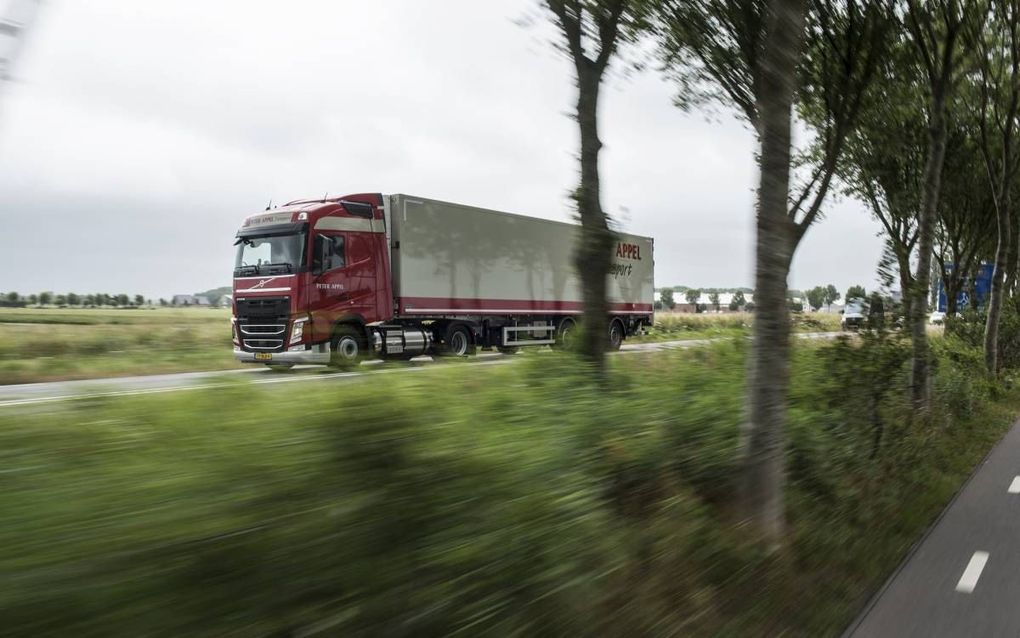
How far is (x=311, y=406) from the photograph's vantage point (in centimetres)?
291

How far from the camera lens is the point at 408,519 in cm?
253

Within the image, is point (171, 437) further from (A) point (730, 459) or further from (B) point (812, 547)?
(B) point (812, 547)

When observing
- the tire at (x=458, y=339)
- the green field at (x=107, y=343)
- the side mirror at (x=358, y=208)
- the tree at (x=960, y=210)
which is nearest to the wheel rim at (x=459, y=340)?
the tire at (x=458, y=339)

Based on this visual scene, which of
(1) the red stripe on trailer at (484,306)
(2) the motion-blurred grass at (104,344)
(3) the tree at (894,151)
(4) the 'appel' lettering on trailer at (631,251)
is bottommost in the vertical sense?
(2) the motion-blurred grass at (104,344)

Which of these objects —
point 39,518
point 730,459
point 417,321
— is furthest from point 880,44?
point 417,321

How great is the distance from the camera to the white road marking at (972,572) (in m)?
4.79

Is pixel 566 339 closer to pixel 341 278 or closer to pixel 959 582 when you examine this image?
pixel 959 582

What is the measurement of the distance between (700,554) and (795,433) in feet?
6.98

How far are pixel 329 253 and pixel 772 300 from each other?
41.0 ft

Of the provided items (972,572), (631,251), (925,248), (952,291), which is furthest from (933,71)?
(631,251)

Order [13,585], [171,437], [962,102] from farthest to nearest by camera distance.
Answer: [962,102]
[171,437]
[13,585]

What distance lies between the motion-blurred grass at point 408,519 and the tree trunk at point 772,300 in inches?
8.5

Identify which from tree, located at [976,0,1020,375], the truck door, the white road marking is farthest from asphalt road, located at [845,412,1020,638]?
the truck door

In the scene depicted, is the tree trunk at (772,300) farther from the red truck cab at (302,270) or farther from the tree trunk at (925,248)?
the red truck cab at (302,270)
